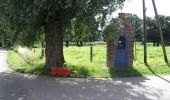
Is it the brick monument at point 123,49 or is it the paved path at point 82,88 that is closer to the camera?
the paved path at point 82,88

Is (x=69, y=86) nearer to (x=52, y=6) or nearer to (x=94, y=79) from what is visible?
(x=94, y=79)

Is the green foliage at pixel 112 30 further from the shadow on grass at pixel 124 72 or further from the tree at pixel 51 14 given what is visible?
the shadow on grass at pixel 124 72

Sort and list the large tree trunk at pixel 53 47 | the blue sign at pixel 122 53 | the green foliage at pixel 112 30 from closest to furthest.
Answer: the green foliage at pixel 112 30
the large tree trunk at pixel 53 47
the blue sign at pixel 122 53

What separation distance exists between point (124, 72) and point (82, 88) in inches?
209

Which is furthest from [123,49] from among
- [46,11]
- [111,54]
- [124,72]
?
[46,11]

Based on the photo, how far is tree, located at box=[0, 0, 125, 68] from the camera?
1786 cm

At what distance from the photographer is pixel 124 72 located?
20.3 metres

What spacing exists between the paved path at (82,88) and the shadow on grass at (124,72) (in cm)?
105

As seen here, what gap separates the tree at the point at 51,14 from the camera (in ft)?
58.6

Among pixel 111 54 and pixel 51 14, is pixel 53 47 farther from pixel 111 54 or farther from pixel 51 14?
pixel 111 54

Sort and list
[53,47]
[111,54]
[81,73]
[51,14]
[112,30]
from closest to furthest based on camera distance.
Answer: [51,14] → [81,73] → [112,30] → [53,47] → [111,54]

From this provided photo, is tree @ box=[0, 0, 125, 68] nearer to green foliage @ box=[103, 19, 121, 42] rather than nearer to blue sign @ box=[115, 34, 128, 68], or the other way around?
green foliage @ box=[103, 19, 121, 42]

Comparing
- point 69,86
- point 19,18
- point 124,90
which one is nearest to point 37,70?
point 19,18

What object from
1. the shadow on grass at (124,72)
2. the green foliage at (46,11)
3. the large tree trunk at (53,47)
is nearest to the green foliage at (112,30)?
the green foliage at (46,11)
